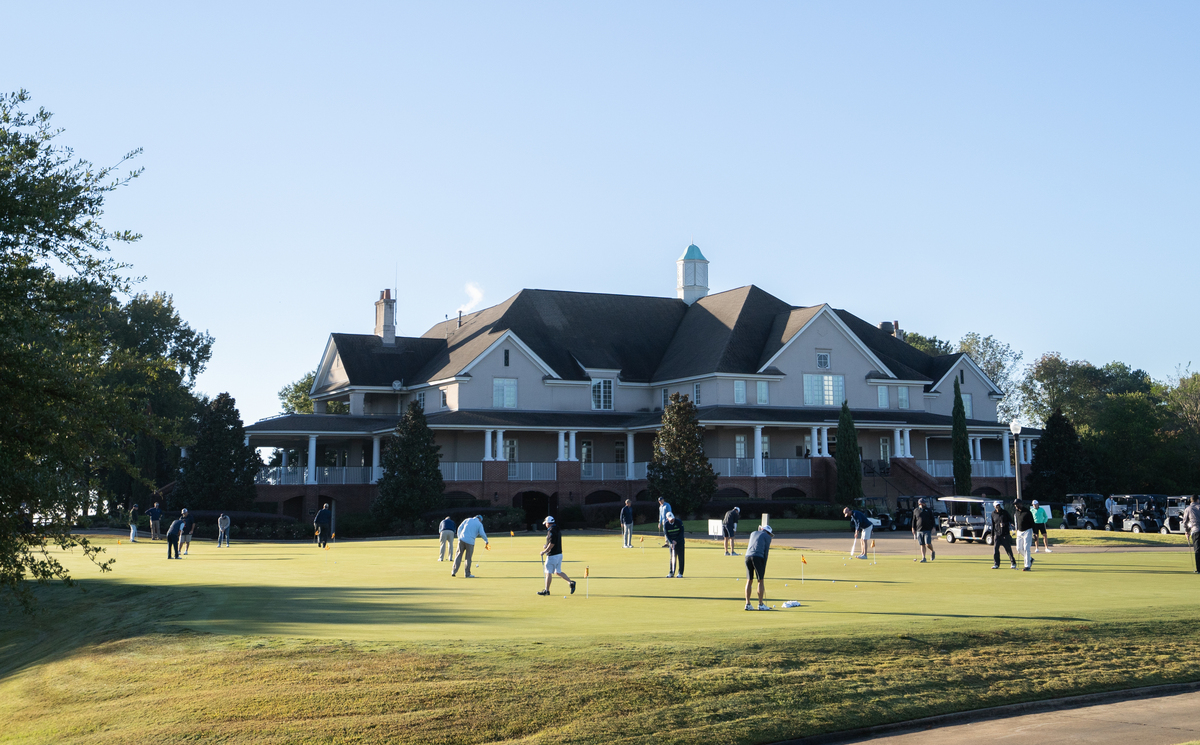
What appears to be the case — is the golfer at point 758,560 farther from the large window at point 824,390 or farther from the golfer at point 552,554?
the large window at point 824,390

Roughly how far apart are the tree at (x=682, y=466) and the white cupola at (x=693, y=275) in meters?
22.7

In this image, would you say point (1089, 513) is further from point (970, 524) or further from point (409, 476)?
point (409, 476)

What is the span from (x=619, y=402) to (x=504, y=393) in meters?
7.48

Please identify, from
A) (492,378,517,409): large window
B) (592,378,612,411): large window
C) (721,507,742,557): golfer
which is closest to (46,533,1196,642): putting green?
(721,507,742,557): golfer

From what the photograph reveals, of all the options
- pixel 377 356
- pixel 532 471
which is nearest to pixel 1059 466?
pixel 532 471

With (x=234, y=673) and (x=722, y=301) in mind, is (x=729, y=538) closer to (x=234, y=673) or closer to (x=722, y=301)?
(x=234, y=673)

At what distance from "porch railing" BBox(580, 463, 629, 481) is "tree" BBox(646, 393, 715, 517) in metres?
7.39

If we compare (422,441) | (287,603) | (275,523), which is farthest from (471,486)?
(287,603)

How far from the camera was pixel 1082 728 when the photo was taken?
1135 cm

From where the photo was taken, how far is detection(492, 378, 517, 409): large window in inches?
2199

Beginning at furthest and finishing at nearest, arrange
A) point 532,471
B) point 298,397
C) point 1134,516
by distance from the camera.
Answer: point 298,397 < point 532,471 < point 1134,516

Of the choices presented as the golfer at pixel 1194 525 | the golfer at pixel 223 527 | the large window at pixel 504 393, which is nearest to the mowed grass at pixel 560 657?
the golfer at pixel 1194 525

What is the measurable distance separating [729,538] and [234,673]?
21.2m

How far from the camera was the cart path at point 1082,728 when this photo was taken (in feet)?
35.8
